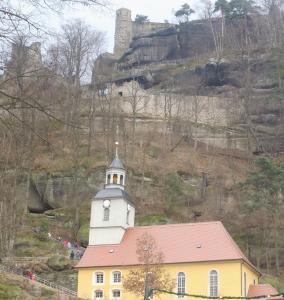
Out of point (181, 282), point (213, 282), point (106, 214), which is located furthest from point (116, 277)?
point (213, 282)

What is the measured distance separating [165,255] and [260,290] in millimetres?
5732

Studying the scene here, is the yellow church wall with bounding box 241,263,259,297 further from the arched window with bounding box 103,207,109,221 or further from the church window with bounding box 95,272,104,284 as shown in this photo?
the arched window with bounding box 103,207,109,221

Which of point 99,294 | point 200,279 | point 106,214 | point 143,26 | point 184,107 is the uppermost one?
point 143,26

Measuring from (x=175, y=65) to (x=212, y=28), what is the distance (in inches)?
238

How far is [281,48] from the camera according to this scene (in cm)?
5759

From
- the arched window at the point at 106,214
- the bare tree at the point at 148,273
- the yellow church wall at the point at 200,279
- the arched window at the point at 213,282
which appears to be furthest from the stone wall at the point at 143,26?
the arched window at the point at 213,282

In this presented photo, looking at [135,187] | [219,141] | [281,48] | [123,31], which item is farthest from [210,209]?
[123,31]

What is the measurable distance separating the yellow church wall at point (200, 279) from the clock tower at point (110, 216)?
289 centimetres

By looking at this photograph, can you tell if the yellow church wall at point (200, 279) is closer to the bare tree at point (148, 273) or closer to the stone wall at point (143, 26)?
the bare tree at point (148, 273)

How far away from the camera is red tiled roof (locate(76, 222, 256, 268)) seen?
35.5 m

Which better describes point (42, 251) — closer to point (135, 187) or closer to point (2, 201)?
point (2, 201)

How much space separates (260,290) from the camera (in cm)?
3403

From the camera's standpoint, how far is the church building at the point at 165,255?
34.5 metres

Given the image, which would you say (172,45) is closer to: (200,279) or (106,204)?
(106,204)
